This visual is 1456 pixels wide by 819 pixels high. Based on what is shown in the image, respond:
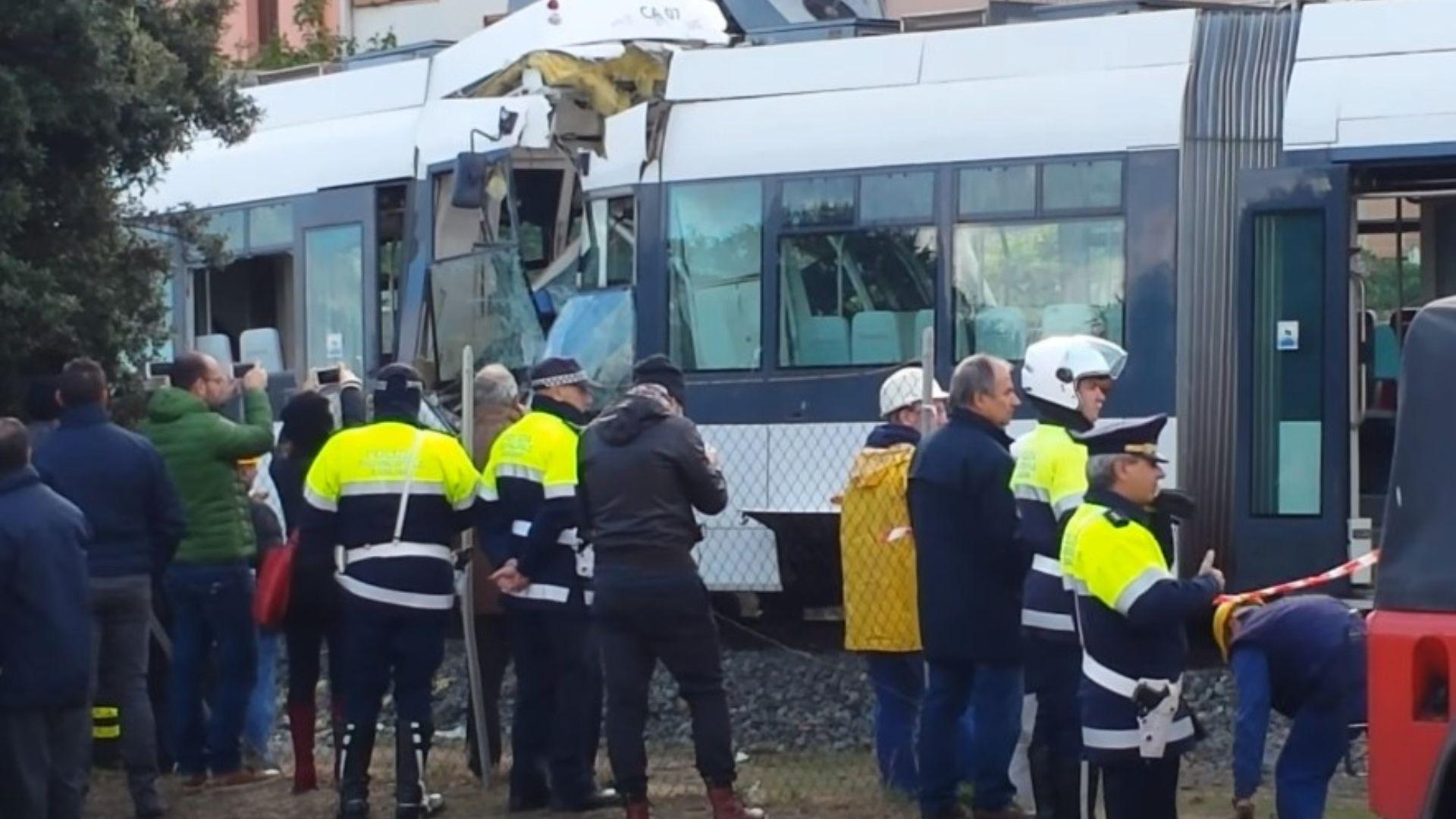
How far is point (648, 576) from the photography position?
10.5 metres

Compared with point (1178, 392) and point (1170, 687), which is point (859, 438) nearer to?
point (1178, 392)

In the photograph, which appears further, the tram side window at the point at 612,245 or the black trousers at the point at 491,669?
the tram side window at the point at 612,245

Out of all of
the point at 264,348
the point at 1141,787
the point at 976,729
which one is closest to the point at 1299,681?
the point at 1141,787

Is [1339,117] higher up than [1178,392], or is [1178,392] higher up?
[1339,117]

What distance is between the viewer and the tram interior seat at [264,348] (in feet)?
72.5

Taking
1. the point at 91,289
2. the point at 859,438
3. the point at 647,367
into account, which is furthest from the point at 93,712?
the point at 859,438

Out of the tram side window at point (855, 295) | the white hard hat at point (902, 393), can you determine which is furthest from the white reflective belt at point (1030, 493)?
the tram side window at point (855, 295)

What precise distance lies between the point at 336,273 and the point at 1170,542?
13.3 metres

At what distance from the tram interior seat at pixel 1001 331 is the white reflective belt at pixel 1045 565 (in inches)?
277

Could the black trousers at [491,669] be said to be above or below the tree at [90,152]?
below

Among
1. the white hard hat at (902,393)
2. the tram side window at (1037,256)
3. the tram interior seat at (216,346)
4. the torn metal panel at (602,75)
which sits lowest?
the white hard hat at (902,393)

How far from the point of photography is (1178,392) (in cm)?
1670

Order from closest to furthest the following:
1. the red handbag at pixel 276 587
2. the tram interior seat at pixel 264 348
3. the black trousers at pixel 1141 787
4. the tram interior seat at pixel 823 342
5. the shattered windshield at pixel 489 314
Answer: the black trousers at pixel 1141 787 → the red handbag at pixel 276 587 → the tram interior seat at pixel 823 342 → the shattered windshield at pixel 489 314 → the tram interior seat at pixel 264 348

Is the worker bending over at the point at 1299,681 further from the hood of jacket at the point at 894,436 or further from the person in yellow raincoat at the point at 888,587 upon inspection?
the hood of jacket at the point at 894,436
